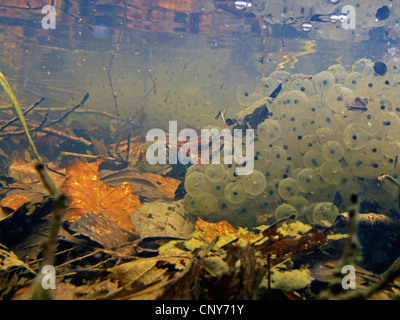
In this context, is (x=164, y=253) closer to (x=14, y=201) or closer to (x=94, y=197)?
(x=94, y=197)

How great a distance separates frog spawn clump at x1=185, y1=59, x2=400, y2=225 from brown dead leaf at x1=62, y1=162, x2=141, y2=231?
2.58 feet

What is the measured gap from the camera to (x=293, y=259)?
5.84 ft

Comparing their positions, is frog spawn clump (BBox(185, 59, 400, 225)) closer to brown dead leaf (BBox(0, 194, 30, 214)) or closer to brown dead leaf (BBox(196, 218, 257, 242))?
brown dead leaf (BBox(196, 218, 257, 242))

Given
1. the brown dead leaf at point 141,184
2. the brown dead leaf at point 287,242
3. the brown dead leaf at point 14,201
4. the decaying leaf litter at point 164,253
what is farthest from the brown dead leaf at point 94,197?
the brown dead leaf at point 287,242

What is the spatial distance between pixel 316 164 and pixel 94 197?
→ 2.74m

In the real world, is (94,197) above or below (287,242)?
above

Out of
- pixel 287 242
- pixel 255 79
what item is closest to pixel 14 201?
pixel 287 242

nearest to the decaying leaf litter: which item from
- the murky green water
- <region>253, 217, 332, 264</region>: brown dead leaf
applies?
<region>253, 217, 332, 264</region>: brown dead leaf

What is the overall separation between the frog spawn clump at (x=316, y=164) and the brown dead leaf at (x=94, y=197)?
31.0 inches

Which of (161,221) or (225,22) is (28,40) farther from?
(161,221)

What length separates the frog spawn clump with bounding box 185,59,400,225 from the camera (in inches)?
104

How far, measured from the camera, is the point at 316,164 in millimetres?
2762

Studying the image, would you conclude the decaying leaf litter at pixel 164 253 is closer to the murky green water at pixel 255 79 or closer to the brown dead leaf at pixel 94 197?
the brown dead leaf at pixel 94 197
